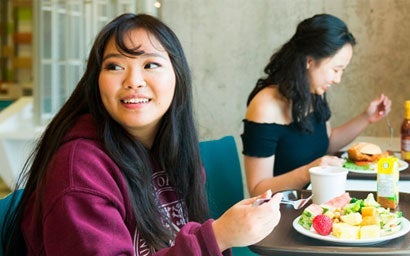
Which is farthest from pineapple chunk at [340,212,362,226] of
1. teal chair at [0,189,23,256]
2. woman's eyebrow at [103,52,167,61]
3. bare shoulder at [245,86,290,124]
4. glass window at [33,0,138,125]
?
glass window at [33,0,138,125]

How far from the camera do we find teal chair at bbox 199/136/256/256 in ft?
6.13

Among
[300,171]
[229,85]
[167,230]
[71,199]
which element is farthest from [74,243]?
[229,85]

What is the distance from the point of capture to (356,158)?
1.98 meters

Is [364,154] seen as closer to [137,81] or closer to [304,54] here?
[304,54]

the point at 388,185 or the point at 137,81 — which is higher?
the point at 137,81

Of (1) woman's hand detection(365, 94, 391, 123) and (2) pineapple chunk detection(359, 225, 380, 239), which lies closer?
(2) pineapple chunk detection(359, 225, 380, 239)

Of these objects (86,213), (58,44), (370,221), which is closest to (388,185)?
(370,221)

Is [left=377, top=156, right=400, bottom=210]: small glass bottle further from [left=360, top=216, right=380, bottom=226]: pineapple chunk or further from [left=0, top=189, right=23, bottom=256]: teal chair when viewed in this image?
[left=0, top=189, right=23, bottom=256]: teal chair

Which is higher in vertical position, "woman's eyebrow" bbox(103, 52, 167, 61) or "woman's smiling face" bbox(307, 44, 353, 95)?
"woman's eyebrow" bbox(103, 52, 167, 61)

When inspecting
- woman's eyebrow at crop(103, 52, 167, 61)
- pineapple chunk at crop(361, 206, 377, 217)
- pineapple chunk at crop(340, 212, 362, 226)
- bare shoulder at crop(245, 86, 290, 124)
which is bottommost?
pineapple chunk at crop(340, 212, 362, 226)

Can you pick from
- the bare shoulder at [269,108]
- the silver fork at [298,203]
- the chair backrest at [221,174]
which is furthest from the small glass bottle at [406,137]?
the silver fork at [298,203]

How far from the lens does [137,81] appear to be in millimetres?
1070

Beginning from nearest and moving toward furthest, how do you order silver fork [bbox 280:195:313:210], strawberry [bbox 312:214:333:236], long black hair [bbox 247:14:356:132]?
strawberry [bbox 312:214:333:236] → silver fork [bbox 280:195:313:210] → long black hair [bbox 247:14:356:132]

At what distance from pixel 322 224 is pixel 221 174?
74 centimetres
